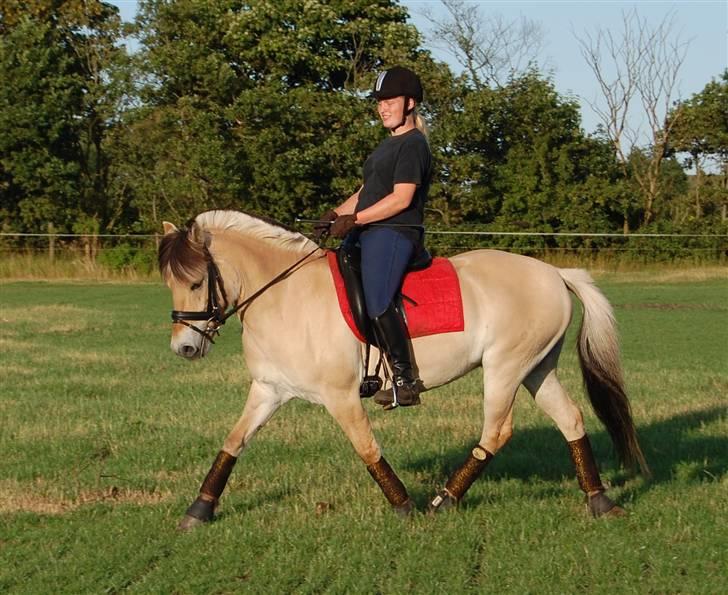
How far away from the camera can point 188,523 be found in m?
6.33

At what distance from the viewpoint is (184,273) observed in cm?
616

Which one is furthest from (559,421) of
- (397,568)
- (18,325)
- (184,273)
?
(18,325)

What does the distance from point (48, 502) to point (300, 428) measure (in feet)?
10.1

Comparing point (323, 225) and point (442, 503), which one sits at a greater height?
point (323, 225)

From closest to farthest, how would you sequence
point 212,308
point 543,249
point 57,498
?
point 212,308
point 57,498
point 543,249

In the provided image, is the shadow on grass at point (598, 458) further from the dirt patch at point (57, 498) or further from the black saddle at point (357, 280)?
the dirt patch at point (57, 498)

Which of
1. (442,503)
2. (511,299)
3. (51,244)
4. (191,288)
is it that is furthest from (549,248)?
(191,288)

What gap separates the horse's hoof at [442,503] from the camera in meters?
6.63

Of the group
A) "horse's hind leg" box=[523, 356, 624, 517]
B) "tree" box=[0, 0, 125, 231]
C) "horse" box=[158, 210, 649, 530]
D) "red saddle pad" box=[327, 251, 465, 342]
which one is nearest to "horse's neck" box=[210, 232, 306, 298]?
"horse" box=[158, 210, 649, 530]

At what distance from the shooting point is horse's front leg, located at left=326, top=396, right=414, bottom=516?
6312mm

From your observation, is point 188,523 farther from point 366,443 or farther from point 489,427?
point 489,427

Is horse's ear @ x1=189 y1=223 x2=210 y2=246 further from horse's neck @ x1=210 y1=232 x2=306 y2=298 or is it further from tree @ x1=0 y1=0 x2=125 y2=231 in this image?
tree @ x1=0 y1=0 x2=125 y2=231

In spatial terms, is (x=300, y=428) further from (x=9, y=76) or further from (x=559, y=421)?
(x=9, y=76)

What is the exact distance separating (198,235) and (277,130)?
33873 mm
